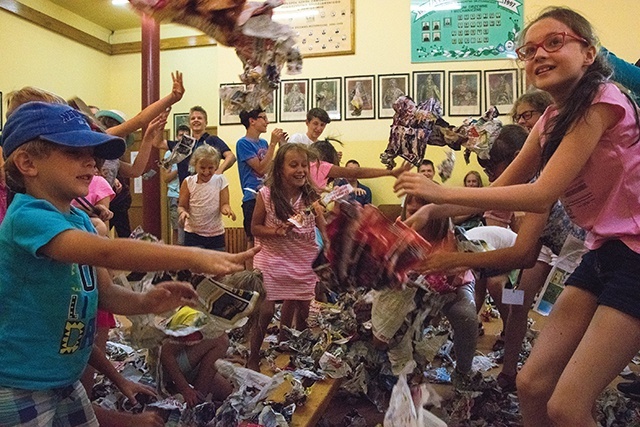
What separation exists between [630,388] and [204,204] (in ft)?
8.06

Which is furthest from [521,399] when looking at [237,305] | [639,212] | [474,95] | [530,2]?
[530,2]

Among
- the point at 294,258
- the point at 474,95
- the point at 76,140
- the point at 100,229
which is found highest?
the point at 474,95

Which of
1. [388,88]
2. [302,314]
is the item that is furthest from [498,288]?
[388,88]

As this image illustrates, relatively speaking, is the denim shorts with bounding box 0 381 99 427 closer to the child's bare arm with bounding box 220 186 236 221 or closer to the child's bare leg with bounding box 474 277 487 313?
the child's bare leg with bounding box 474 277 487 313

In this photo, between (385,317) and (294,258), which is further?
(294,258)

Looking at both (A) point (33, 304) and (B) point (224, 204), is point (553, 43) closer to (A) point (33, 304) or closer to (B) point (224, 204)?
(A) point (33, 304)

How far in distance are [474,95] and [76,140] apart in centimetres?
497

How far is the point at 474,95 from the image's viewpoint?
18.1ft

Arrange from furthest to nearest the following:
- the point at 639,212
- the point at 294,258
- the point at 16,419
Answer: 1. the point at 294,258
2. the point at 639,212
3. the point at 16,419

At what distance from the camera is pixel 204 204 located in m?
3.48

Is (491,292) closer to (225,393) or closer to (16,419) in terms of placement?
(225,393)

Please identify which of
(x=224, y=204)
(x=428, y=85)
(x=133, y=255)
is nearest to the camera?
(x=133, y=255)

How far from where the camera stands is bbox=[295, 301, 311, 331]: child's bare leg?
2.62 meters

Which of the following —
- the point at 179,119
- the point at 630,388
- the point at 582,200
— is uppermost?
the point at 179,119
